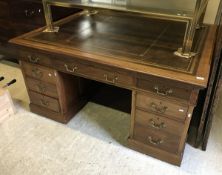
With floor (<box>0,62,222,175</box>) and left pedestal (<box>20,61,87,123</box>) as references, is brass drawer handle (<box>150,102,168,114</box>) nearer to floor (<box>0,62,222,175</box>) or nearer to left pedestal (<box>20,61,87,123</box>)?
floor (<box>0,62,222,175</box>)

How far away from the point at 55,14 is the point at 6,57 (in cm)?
119

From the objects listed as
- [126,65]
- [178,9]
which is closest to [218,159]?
[126,65]

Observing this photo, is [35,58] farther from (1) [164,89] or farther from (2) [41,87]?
(1) [164,89]

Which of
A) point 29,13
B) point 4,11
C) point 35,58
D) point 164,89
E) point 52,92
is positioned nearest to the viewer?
point 164,89

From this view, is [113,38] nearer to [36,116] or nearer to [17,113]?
[36,116]

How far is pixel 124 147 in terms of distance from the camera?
1534mm

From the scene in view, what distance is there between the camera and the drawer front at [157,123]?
125 centimetres

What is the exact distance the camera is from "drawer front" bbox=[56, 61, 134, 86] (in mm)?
1238

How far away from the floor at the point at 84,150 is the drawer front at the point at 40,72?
1.28ft

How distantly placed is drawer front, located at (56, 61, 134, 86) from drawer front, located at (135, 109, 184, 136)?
0.22m

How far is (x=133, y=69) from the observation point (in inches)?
45.6

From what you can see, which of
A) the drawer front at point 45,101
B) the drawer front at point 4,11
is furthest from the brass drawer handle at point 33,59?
the drawer front at point 4,11

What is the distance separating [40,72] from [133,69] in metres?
0.75

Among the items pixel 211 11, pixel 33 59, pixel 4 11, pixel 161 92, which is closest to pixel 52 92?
pixel 33 59
